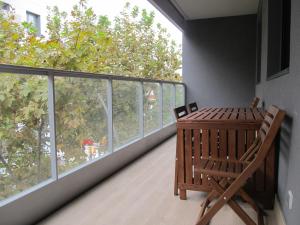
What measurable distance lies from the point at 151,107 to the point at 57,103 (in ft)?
9.42

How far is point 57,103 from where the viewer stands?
2.58 m

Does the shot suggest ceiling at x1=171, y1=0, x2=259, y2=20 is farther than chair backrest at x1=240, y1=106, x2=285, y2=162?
Yes

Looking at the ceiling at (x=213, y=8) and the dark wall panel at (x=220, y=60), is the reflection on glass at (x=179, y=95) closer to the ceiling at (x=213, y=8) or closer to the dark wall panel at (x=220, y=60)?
the dark wall panel at (x=220, y=60)

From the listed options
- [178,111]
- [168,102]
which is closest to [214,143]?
[178,111]

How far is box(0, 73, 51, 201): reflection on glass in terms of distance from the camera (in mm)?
1990

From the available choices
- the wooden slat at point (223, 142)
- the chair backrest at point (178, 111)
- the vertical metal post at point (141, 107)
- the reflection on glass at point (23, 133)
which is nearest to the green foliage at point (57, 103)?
the reflection on glass at point (23, 133)

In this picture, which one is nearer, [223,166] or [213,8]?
[223,166]

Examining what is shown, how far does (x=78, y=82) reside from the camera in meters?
2.90

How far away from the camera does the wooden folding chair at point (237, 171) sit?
5.88 feet

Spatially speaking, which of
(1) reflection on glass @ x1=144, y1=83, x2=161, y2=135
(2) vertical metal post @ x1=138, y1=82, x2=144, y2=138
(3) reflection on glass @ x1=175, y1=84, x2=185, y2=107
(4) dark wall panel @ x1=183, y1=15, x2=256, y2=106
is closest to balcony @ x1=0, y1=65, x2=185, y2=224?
(2) vertical metal post @ x1=138, y1=82, x2=144, y2=138

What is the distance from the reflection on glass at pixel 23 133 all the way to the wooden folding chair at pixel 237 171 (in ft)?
4.50

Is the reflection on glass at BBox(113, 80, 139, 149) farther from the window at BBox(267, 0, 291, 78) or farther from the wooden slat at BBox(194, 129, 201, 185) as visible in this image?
the window at BBox(267, 0, 291, 78)

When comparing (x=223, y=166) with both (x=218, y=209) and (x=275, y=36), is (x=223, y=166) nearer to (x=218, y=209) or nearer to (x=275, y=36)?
(x=218, y=209)

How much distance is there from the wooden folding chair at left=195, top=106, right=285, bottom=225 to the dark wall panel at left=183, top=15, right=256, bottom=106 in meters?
5.47
